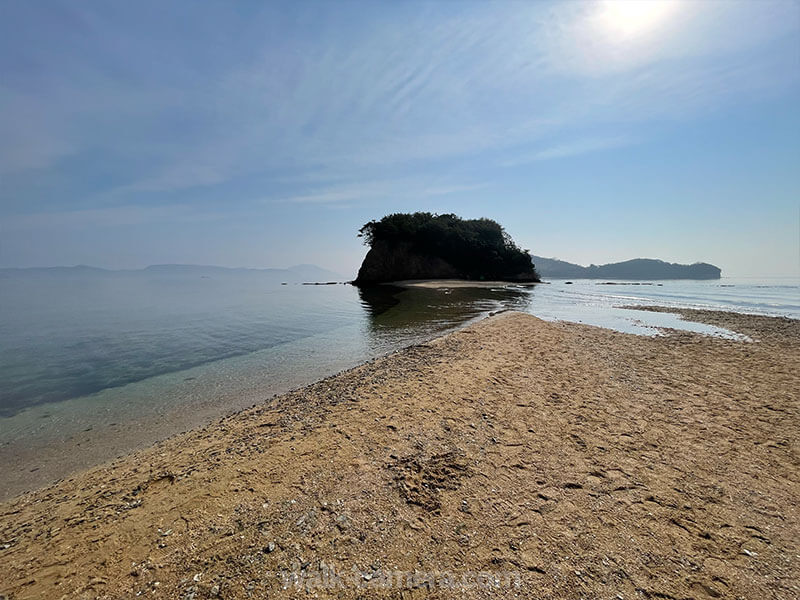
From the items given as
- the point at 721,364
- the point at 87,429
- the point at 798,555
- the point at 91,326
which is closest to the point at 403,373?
the point at 798,555

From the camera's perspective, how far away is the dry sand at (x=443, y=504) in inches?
113

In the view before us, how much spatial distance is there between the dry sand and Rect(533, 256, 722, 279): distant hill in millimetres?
161759

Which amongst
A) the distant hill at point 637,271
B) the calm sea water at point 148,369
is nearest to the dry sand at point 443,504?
the calm sea water at point 148,369

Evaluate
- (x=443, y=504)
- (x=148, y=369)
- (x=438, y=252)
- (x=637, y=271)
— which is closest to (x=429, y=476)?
(x=443, y=504)

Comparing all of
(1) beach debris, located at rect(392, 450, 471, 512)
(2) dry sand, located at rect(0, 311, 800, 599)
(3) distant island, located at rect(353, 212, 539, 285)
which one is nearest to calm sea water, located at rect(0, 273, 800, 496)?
(2) dry sand, located at rect(0, 311, 800, 599)

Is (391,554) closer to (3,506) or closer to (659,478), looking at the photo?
(659,478)

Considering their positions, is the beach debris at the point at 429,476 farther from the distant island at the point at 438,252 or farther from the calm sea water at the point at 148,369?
the distant island at the point at 438,252

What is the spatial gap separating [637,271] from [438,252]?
149 meters

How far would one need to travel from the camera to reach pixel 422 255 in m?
77.6

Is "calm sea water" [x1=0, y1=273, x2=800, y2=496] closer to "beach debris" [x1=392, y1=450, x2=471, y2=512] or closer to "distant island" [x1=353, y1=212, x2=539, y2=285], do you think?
"beach debris" [x1=392, y1=450, x2=471, y2=512]

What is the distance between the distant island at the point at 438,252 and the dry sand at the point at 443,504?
68430 mm

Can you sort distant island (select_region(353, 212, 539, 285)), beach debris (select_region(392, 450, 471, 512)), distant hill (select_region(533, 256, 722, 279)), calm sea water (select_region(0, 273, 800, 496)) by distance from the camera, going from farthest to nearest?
1. distant hill (select_region(533, 256, 722, 279))
2. distant island (select_region(353, 212, 539, 285))
3. calm sea water (select_region(0, 273, 800, 496))
4. beach debris (select_region(392, 450, 471, 512))

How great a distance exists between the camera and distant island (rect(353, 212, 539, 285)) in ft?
244

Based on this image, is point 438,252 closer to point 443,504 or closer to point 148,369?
point 148,369
